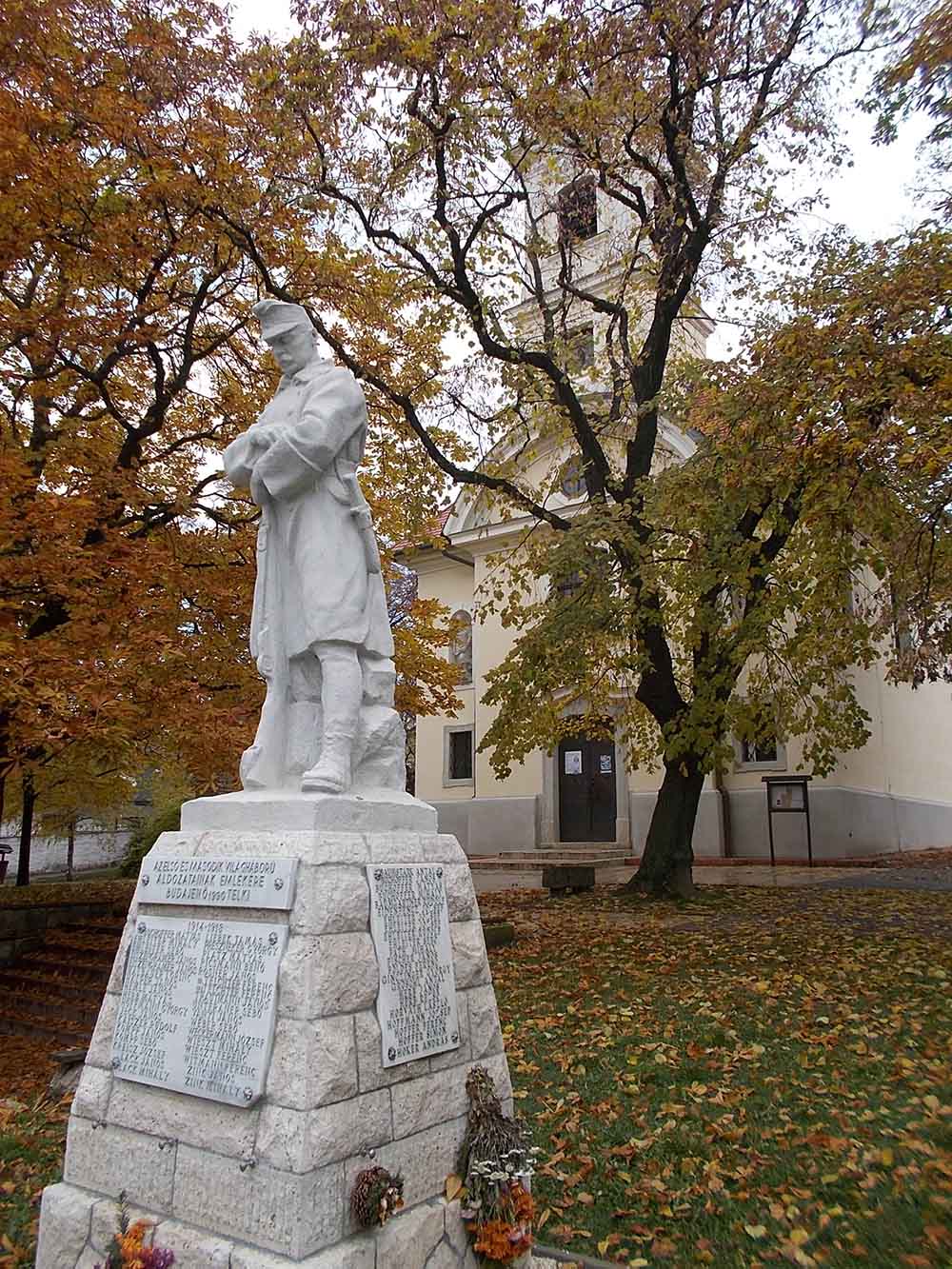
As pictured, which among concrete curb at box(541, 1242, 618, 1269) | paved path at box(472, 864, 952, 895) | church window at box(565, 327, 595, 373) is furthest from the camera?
paved path at box(472, 864, 952, 895)

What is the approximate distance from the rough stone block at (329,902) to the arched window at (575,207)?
39.2 ft

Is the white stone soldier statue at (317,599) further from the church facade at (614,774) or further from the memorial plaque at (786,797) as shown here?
the memorial plaque at (786,797)

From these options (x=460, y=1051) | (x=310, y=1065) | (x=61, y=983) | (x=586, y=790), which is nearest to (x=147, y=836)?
(x=586, y=790)

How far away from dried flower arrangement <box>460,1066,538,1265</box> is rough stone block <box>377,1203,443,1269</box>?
16cm

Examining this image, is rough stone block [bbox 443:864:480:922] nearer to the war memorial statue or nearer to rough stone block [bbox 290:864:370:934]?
the war memorial statue

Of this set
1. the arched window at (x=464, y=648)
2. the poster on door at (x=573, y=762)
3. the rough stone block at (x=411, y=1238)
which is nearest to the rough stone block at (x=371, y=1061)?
the rough stone block at (x=411, y=1238)

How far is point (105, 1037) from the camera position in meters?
3.55

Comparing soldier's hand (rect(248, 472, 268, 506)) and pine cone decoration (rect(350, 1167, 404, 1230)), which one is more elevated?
soldier's hand (rect(248, 472, 268, 506))

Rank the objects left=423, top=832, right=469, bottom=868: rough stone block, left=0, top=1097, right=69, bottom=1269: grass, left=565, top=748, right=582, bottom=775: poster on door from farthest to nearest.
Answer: left=565, top=748, right=582, bottom=775: poster on door
left=0, top=1097, right=69, bottom=1269: grass
left=423, top=832, right=469, bottom=868: rough stone block

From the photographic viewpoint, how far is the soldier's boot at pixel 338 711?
3666mm

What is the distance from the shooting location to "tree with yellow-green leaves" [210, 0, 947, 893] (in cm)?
866

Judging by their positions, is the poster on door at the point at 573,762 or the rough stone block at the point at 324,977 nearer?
the rough stone block at the point at 324,977

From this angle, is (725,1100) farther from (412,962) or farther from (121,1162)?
(121,1162)

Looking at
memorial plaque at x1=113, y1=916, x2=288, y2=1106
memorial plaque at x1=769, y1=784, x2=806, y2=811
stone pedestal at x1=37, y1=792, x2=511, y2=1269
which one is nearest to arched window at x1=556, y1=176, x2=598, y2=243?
memorial plaque at x1=769, y1=784, x2=806, y2=811
